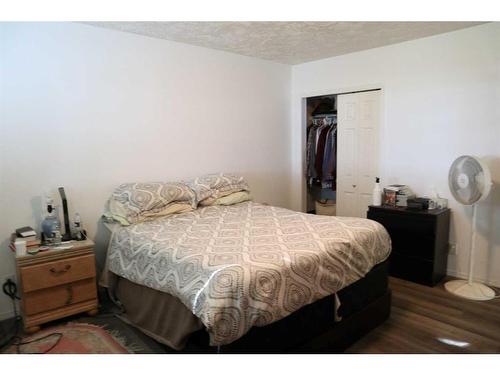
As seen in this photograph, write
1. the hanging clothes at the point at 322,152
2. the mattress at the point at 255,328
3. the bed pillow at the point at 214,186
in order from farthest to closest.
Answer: the hanging clothes at the point at 322,152, the bed pillow at the point at 214,186, the mattress at the point at 255,328

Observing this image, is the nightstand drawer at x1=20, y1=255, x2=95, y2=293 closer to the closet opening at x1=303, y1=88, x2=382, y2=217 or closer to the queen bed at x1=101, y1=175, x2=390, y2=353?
the queen bed at x1=101, y1=175, x2=390, y2=353

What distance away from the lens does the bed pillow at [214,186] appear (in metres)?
3.40

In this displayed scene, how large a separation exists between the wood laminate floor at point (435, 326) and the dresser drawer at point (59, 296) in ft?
6.33

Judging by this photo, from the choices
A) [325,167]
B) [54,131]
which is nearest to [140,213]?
[54,131]

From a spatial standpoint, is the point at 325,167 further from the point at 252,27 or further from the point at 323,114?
the point at 252,27

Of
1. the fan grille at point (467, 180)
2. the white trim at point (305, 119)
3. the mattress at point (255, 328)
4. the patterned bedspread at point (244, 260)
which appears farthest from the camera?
the white trim at point (305, 119)

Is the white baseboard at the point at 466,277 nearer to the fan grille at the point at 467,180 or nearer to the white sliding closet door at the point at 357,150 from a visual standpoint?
the fan grille at the point at 467,180

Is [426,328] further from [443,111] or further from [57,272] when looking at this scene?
[57,272]

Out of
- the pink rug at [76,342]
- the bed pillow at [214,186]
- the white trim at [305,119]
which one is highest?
the white trim at [305,119]

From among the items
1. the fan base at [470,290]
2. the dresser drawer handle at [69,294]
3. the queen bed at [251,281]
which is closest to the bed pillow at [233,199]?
the queen bed at [251,281]

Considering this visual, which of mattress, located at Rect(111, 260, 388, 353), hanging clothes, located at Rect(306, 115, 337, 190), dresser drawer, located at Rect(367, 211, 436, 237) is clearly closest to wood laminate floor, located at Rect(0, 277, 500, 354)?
mattress, located at Rect(111, 260, 388, 353)

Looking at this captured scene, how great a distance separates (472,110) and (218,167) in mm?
2587

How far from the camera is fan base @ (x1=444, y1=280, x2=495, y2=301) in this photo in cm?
293

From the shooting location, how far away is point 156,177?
11.2 feet
